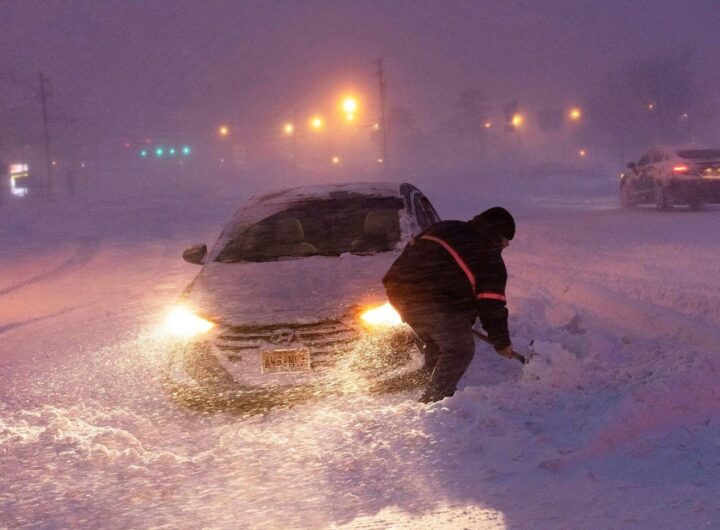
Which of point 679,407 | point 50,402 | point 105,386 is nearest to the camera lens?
point 679,407

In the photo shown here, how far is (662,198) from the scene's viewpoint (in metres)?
19.3

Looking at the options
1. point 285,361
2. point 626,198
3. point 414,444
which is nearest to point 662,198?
point 626,198

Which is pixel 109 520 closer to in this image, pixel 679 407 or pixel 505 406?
pixel 505 406

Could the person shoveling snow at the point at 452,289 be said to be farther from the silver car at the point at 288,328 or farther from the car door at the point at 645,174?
the car door at the point at 645,174

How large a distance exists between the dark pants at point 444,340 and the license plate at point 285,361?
0.71 meters

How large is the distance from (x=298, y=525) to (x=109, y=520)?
0.93 metres

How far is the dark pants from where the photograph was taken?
188 inches

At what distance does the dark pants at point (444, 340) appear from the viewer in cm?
478

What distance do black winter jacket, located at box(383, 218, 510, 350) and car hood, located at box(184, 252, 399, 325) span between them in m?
0.45

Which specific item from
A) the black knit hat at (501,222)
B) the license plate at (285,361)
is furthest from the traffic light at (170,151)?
the black knit hat at (501,222)

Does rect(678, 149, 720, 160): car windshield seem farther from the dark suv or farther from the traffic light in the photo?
the traffic light

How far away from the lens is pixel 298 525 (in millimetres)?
3385

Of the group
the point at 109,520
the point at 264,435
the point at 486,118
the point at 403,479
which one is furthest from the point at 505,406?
the point at 486,118

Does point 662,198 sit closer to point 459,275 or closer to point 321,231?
point 321,231
